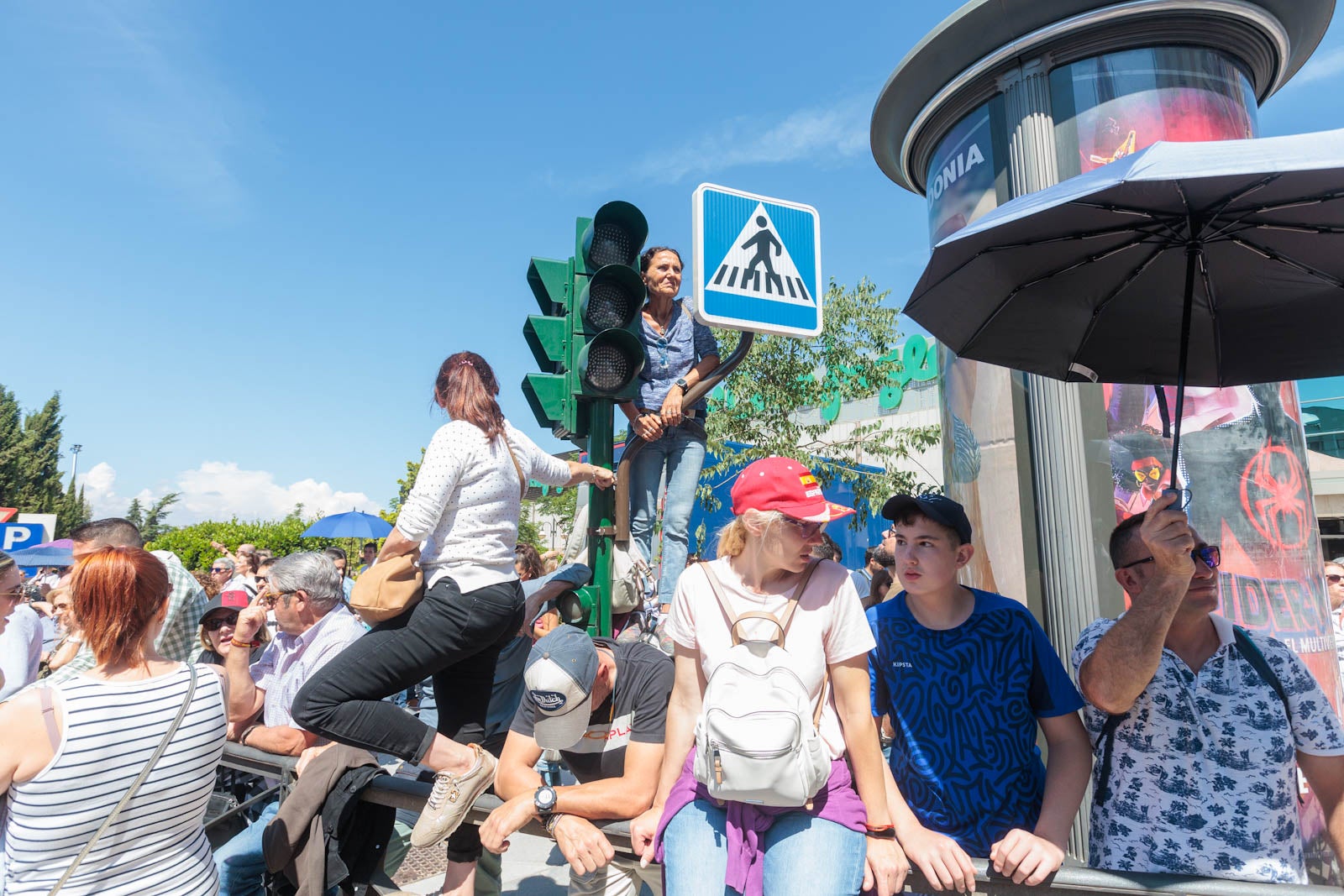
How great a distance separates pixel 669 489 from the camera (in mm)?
3746

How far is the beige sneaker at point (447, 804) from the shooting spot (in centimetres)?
250

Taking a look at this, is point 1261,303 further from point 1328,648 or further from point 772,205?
point 1328,648

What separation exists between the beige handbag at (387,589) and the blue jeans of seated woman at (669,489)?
1.14 meters

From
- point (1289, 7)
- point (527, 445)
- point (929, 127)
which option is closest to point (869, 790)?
point (527, 445)

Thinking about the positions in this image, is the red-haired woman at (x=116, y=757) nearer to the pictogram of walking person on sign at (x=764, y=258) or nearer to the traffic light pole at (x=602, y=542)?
the traffic light pole at (x=602, y=542)

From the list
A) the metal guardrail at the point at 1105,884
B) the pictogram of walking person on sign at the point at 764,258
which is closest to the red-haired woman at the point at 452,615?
the metal guardrail at the point at 1105,884

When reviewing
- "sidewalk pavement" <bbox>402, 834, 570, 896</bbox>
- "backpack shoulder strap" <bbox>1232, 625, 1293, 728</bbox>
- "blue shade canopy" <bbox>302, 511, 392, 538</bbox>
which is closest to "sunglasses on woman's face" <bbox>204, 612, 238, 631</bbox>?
"sidewalk pavement" <bbox>402, 834, 570, 896</bbox>

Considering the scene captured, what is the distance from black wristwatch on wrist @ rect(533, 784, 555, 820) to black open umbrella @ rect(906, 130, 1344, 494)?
192cm

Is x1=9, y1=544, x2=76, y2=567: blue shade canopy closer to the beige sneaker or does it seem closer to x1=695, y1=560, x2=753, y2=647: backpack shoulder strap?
the beige sneaker

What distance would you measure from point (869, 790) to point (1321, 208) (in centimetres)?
189

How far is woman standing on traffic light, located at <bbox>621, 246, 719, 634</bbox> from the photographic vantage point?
358 centimetres

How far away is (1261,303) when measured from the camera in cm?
257

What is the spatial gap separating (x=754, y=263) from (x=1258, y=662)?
2.42 m

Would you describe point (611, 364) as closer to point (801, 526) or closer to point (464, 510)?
point (464, 510)
